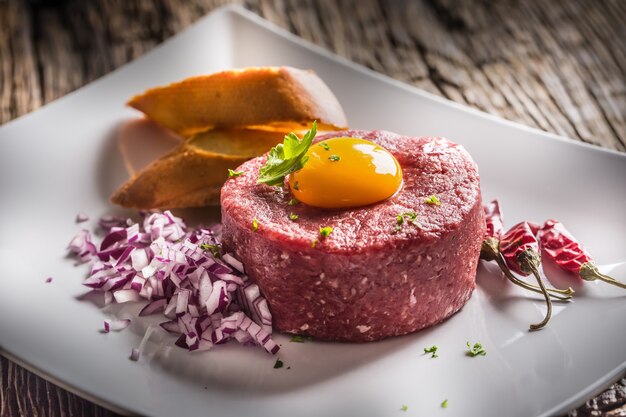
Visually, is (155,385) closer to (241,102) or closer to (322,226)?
(322,226)

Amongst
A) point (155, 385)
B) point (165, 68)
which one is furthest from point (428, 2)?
point (155, 385)

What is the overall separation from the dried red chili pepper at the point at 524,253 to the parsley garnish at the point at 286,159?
1.31 meters

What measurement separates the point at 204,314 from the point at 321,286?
25.9 inches

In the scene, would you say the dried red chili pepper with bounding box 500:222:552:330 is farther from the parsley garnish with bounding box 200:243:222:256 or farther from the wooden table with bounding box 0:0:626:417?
the wooden table with bounding box 0:0:626:417

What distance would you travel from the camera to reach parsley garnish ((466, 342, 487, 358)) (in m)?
4.12

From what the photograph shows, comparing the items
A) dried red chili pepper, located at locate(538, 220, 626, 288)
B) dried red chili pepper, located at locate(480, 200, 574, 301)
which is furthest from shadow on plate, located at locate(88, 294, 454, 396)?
dried red chili pepper, located at locate(538, 220, 626, 288)

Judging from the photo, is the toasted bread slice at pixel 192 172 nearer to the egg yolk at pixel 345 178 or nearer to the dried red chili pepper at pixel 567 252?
the egg yolk at pixel 345 178

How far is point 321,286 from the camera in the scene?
4062 mm

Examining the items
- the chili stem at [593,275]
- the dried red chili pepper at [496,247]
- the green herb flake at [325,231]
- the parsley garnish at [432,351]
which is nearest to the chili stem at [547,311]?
the dried red chili pepper at [496,247]

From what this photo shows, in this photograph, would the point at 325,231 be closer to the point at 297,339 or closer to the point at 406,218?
the point at 406,218

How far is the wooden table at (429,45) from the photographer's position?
6.90 metres

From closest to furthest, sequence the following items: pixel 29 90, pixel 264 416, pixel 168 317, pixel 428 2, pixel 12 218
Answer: pixel 264 416 < pixel 168 317 < pixel 12 218 < pixel 29 90 < pixel 428 2

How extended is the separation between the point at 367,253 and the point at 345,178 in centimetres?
44

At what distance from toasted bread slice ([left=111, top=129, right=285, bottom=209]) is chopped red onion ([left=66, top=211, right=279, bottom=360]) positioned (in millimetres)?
446
